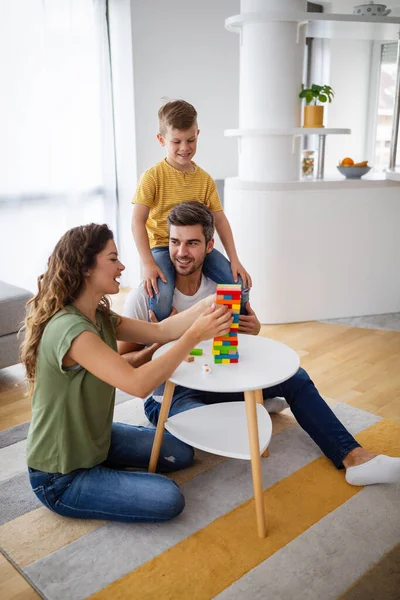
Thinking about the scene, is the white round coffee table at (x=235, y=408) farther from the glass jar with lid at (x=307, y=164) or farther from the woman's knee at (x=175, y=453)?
the glass jar with lid at (x=307, y=164)

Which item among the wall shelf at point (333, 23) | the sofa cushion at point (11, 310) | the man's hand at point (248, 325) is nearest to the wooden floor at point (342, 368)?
the sofa cushion at point (11, 310)

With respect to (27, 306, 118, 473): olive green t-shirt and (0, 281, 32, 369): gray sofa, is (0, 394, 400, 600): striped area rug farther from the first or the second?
(0, 281, 32, 369): gray sofa

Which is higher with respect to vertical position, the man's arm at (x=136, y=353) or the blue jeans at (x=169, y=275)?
the blue jeans at (x=169, y=275)

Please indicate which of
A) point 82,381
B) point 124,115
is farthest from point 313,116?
point 82,381

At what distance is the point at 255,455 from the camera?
5.54ft

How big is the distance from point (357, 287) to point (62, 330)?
261 cm

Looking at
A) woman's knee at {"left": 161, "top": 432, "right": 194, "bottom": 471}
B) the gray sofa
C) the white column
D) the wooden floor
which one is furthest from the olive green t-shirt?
the white column

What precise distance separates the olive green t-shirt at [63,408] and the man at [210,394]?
397mm

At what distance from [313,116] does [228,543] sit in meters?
2.64

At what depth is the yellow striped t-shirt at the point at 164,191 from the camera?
2.48 m

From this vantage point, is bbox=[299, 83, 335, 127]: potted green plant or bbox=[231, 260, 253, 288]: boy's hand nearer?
bbox=[231, 260, 253, 288]: boy's hand

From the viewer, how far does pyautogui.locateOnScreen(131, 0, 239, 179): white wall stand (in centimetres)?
412

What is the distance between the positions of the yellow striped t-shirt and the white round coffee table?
0.70 m

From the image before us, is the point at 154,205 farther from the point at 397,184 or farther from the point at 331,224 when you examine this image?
the point at 397,184
